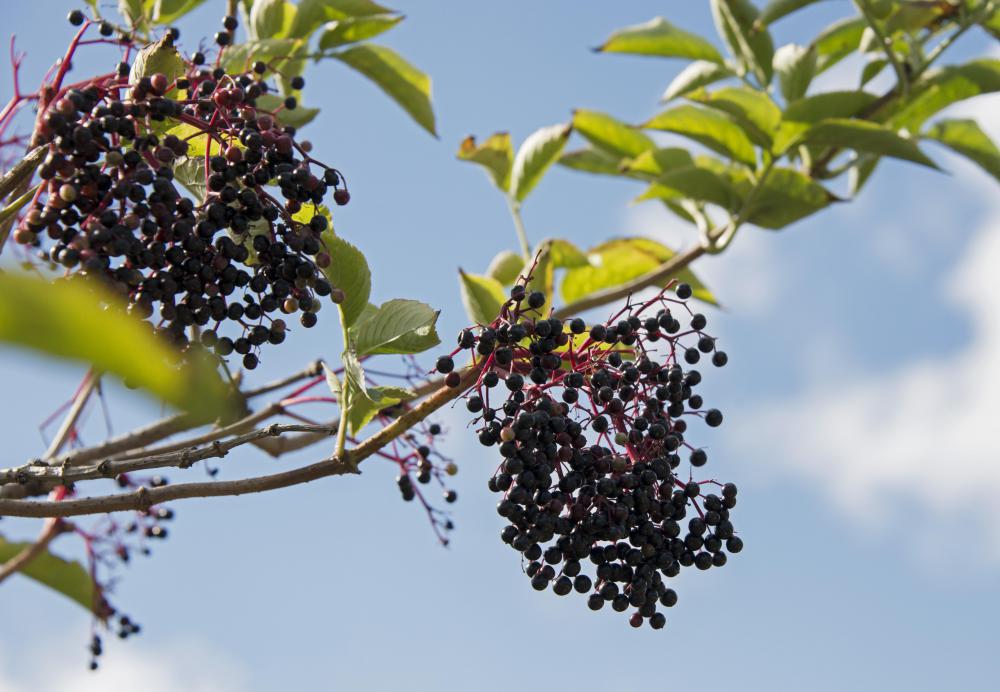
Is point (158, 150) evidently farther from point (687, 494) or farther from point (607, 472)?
point (687, 494)

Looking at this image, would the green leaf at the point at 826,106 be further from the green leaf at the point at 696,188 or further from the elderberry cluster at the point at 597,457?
the elderberry cluster at the point at 597,457

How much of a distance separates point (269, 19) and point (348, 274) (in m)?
1.17

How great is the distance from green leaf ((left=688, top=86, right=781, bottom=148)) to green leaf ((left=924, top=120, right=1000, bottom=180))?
643mm

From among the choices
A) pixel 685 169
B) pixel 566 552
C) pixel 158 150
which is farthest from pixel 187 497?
pixel 685 169

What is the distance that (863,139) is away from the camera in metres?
2.70

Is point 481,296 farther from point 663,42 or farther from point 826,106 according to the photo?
point 663,42

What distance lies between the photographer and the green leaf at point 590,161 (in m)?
3.35

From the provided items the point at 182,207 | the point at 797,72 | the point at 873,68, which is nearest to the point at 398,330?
the point at 182,207

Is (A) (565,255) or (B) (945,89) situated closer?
(A) (565,255)

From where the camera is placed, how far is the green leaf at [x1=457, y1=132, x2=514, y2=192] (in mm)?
2967

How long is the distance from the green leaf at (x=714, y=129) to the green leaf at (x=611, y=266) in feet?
1.08

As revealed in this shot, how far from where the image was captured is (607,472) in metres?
1.70

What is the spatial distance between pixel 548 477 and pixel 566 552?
0.20m

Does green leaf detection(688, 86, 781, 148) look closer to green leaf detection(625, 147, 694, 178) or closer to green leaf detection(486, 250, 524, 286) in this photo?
green leaf detection(625, 147, 694, 178)
